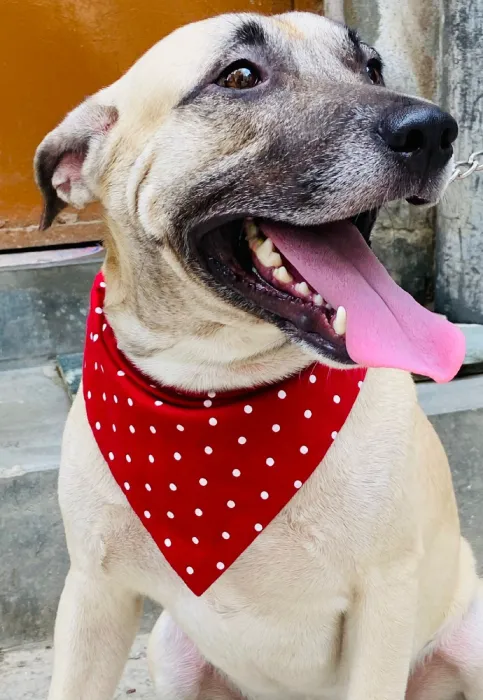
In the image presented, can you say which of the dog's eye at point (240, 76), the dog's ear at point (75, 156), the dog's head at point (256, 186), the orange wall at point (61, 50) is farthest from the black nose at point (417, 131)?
the orange wall at point (61, 50)

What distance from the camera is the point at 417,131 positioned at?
1.47 m

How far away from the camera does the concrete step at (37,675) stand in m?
2.56

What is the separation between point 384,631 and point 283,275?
79cm

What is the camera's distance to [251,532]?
1.81m

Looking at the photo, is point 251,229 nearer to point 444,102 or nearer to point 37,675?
point 37,675

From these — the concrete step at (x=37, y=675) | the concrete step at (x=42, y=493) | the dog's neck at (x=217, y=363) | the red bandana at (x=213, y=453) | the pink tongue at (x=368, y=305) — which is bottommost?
the concrete step at (x=37, y=675)

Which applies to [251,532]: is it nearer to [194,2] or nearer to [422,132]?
[422,132]

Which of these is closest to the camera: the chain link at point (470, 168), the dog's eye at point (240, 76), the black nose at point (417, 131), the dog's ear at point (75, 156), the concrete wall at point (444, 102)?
the black nose at point (417, 131)

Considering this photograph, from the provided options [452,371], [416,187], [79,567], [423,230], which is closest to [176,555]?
[79,567]

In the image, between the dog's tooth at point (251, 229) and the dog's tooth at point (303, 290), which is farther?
the dog's tooth at point (251, 229)

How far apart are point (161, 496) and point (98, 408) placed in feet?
0.82

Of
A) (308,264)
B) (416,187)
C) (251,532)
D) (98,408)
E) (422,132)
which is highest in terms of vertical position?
(422,132)

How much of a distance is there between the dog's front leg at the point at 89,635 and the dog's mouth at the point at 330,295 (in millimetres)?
803

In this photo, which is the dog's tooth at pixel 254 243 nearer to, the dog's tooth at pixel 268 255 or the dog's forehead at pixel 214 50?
the dog's tooth at pixel 268 255
